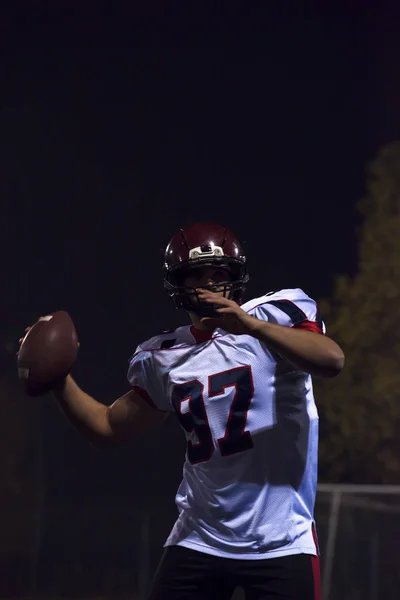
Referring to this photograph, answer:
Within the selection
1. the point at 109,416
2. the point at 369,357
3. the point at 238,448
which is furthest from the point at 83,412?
the point at 369,357

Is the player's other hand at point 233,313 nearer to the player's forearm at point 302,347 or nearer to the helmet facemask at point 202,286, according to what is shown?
the player's forearm at point 302,347

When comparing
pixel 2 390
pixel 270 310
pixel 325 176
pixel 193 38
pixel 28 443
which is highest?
pixel 193 38

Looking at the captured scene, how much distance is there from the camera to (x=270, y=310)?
1.57 meters

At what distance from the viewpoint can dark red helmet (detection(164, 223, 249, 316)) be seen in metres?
1.60

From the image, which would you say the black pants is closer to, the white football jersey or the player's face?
the white football jersey

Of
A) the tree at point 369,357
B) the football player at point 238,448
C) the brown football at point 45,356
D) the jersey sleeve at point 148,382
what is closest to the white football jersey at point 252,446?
the football player at point 238,448

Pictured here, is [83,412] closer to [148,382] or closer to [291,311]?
[148,382]

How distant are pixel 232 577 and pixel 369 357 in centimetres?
245

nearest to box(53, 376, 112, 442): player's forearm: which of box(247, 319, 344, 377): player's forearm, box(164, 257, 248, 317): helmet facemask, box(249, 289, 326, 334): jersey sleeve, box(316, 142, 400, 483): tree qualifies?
box(164, 257, 248, 317): helmet facemask

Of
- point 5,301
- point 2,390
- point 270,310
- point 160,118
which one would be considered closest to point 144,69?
point 160,118

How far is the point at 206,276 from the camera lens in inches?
64.2

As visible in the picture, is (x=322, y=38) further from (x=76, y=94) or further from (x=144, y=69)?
(x=76, y=94)

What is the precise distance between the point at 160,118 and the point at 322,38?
0.75 metres

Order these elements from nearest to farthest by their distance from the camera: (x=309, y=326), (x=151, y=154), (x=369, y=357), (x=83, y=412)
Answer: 1. (x=309, y=326)
2. (x=83, y=412)
3. (x=151, y=154)
4. (x=369, y=357)
